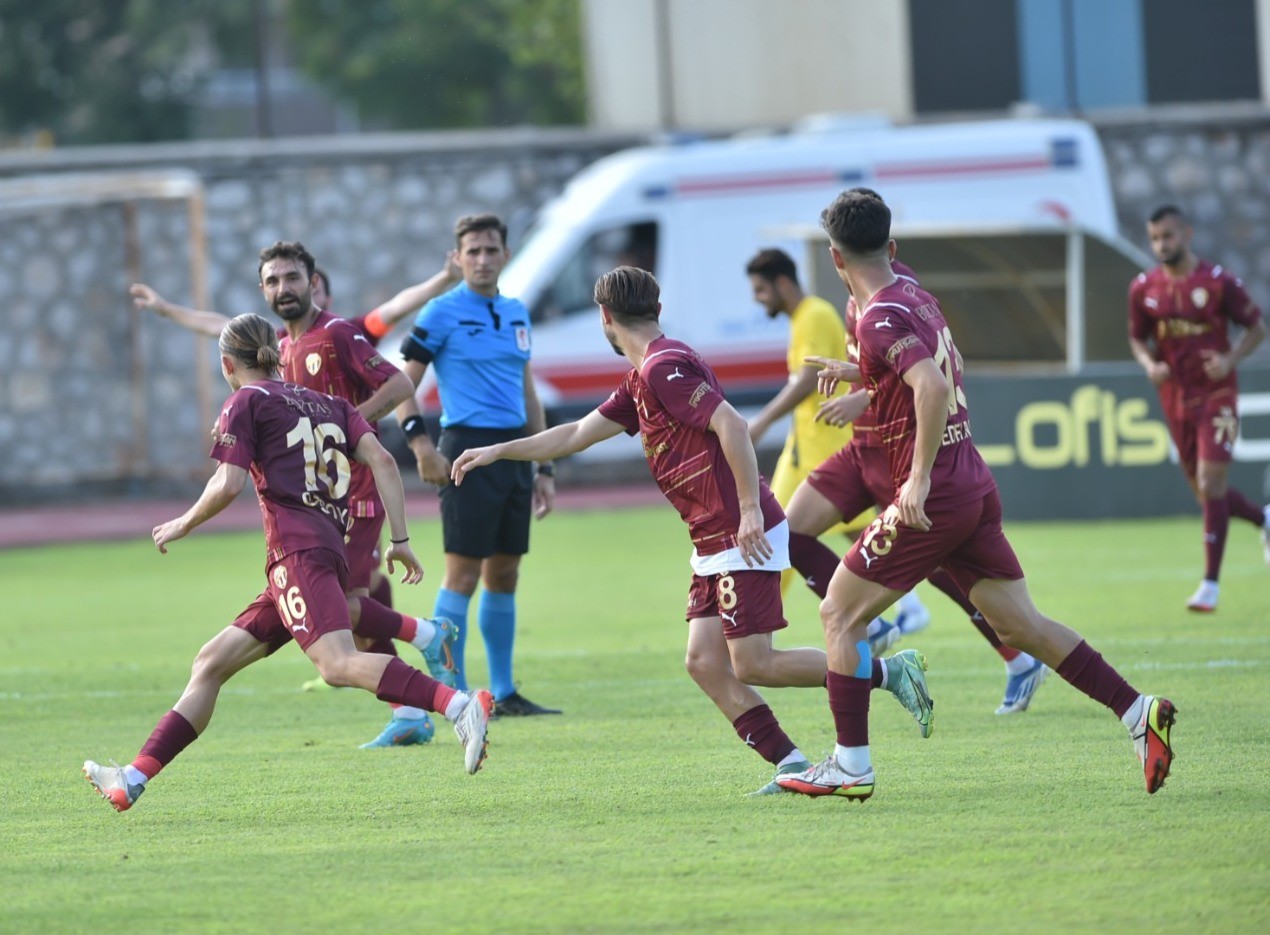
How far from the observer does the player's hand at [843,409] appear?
7.71m

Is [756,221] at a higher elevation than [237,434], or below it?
below

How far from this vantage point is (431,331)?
9219mm

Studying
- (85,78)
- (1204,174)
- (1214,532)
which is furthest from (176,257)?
(85,78)

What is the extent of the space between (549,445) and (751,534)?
948 mm

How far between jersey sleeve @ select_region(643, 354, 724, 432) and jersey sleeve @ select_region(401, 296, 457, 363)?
266 centimetres

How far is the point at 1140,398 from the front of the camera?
56.2 ft

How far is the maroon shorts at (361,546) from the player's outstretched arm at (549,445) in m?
1.38

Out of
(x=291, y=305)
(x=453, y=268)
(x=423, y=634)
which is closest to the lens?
(x=423, y=634)

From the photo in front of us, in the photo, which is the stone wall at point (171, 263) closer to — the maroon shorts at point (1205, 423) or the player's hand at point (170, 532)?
the maroon shorts at point (1205, 423)

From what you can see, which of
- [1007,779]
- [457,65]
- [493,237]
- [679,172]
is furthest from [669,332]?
[457,65]

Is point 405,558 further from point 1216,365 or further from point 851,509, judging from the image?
point 1216,365

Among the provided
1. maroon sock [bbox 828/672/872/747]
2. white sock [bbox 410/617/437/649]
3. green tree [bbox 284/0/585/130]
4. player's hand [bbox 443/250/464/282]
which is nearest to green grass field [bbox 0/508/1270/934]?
maroon sock [bbox 828/672/872/747]

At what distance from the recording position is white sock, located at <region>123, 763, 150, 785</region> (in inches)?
269

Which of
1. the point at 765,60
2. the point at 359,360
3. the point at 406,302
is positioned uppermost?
the point at 765,60
